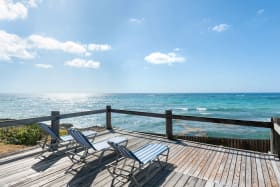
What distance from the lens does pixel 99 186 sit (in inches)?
107

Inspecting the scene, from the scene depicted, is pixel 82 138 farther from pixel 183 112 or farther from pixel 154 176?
pixel 183 112

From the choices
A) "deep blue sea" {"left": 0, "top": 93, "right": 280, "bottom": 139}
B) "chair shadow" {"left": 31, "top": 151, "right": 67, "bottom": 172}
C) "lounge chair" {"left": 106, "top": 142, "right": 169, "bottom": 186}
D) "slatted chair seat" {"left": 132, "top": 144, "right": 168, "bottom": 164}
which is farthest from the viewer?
"deep blue sea" {"left": 0, "top": 93, "right": 280, "bottom": 139}

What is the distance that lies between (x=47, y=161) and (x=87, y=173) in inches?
47.5

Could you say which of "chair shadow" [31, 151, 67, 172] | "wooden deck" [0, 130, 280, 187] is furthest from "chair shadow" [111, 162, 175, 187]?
"chair shadow" [31, 151, 67, 172]

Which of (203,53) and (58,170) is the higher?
(203,53)

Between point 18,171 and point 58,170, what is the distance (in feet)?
2.48

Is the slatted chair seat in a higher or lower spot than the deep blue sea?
higher

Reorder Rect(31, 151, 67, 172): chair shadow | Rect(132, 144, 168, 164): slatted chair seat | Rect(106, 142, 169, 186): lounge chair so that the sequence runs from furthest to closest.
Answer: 1. Rect(31, 151, 67, 172): chair shadow
2. Rect(132, 144, 168, 164): slatted chair seat
3. Rect(106, 142, 169, 186): lounge chair

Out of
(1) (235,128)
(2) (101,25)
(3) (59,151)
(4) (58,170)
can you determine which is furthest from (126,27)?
(1) (235,128)

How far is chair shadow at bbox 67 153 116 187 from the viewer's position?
110 inches

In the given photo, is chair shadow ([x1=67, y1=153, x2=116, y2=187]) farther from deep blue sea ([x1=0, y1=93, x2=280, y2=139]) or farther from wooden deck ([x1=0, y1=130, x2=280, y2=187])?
deep blue sea ([x1=0, y1=93, x2=280, y2=139])

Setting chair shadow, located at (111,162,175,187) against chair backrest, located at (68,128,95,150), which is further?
chair backrest, located at (68,128,95,150)

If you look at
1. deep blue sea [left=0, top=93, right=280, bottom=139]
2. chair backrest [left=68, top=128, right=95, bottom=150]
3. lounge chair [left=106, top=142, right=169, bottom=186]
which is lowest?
deep blue sea [left=0, top=93, right=280, bottom=139]

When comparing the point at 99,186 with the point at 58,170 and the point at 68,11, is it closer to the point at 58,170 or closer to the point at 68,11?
the point at 58,170
